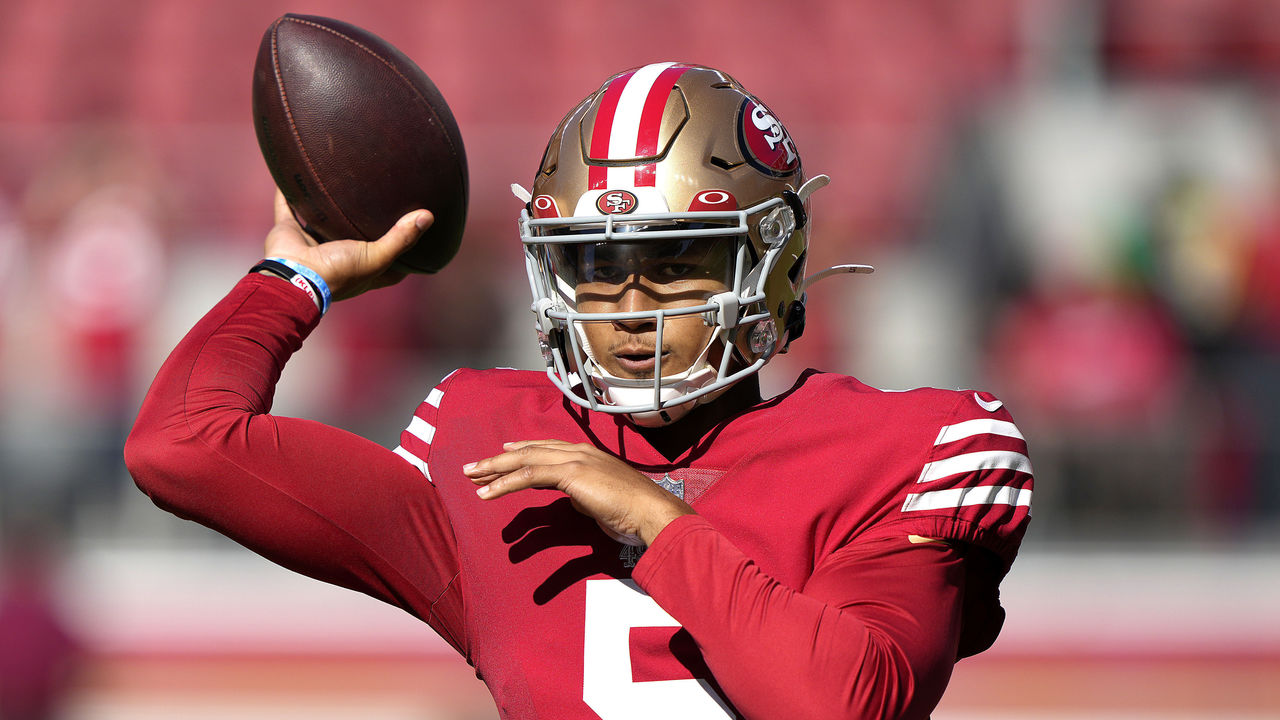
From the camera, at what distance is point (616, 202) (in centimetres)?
162

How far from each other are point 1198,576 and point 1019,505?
393 cm

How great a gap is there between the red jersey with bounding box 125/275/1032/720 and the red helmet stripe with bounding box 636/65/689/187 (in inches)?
12.8

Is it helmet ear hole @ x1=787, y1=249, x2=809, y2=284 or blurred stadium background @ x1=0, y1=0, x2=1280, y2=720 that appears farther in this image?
blurred stadium background @ x1=0, y1=0, x2=1280, y2=720

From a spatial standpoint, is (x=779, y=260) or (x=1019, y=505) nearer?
(x=1019, y=505)

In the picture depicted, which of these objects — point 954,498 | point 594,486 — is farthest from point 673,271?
point 954,498

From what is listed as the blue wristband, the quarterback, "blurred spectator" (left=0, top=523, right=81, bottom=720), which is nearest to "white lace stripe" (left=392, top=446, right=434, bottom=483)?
the quarterback

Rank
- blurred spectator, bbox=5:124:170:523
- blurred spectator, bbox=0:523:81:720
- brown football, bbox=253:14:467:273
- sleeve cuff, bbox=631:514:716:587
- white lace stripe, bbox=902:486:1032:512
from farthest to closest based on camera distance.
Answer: blurred spectator, bbox=5:124:170:523, blurred spectator, bbox=0:523:81:720, brown football, bbox=253:14:467:273, white lace stripe, bbox=902:486:1032:512, sleeve cuff, bbox=631:514:716:587

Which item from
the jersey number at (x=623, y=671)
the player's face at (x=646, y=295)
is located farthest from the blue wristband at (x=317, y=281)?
the jersey number at (x=623, y=671)

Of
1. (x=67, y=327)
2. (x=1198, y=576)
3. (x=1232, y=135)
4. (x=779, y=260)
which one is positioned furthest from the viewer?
(x=1232, y=135)

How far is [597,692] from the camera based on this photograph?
1518 millimetres

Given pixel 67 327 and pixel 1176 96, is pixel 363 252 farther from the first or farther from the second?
pixel 1176 96

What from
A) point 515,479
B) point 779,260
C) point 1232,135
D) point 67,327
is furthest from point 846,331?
point 515,479

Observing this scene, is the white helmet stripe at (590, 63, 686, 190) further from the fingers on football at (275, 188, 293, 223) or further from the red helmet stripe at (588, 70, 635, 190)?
the fingers on football at (275, 188, 293, 223)

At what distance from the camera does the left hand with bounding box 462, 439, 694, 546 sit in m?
1.44
